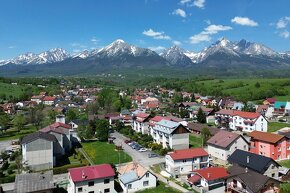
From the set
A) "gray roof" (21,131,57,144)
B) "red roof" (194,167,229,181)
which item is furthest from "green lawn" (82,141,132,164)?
"red roof" (194,167,229,181)

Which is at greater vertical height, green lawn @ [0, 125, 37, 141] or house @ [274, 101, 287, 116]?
house @ [274, 101, 287, 116]

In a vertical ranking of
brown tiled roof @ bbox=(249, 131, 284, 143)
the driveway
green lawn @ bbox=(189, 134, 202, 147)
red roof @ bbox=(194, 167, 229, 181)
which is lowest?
the driveway

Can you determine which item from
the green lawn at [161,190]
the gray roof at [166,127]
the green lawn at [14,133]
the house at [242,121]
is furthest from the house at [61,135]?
the house at [242,121]

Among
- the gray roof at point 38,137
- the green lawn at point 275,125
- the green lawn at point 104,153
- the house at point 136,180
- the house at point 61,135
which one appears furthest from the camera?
the green lawn at point 275,125

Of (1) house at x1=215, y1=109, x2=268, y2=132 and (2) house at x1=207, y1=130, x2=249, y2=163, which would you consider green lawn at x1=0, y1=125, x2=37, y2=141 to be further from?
(1) house at x1=215, y1=109, x2=268, y2=132

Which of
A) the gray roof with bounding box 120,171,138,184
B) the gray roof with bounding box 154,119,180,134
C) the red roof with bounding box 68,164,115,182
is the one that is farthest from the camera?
the gray roof with bounding box 154,119,180,134

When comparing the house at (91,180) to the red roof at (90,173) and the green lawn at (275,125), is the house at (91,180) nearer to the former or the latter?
the red roof at (90,173)
